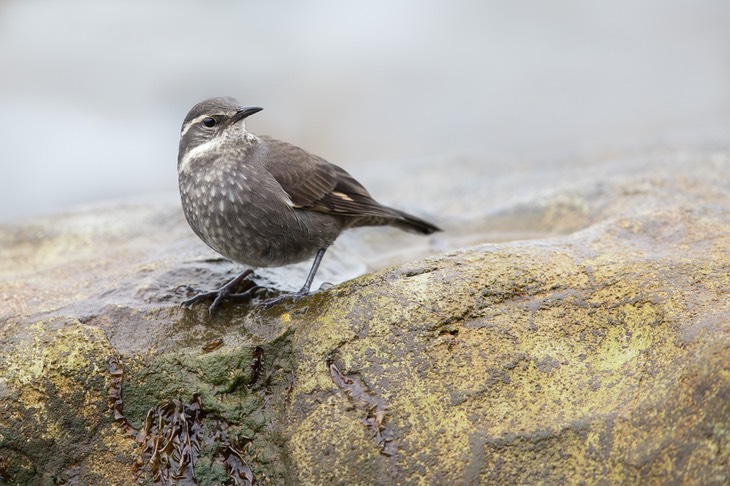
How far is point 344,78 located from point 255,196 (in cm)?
1432

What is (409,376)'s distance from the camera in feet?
14.0

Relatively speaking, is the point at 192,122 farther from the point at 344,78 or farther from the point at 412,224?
the point at 344,78

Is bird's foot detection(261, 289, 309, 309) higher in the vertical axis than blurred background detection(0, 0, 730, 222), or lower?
lower

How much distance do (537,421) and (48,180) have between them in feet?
43.9

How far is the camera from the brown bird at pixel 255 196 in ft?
17.5

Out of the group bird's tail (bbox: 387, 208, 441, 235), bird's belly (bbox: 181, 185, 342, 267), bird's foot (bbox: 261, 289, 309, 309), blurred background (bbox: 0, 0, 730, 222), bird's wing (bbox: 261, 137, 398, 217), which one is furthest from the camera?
blurred background (bbox: 0, 0, 730, 222)

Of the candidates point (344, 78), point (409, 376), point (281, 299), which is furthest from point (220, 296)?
point (344, 78)

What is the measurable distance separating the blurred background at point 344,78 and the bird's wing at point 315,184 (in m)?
5.11

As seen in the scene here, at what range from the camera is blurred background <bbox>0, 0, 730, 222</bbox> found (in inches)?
586

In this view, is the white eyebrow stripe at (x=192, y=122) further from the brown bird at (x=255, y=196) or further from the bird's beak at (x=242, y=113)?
the bird's beak at (x=242, y=113)

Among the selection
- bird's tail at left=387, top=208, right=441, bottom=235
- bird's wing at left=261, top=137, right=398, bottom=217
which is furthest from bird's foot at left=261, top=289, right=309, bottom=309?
bird's tail at left=387, top=208, right=441, bottom=235

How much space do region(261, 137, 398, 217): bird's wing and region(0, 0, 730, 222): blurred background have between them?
16.8ft

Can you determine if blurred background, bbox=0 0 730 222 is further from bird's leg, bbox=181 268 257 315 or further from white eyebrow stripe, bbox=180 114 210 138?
bird's leg, bbox=181 268 257 315

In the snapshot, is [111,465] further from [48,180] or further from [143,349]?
[48,180]
